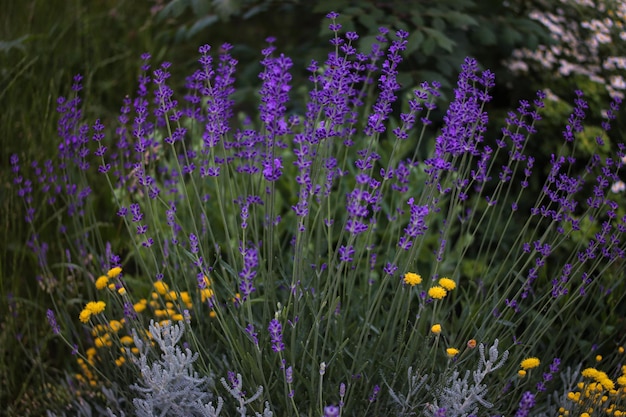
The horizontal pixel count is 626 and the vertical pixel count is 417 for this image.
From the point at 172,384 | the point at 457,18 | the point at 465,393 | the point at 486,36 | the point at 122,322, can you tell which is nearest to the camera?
the point at 465,393

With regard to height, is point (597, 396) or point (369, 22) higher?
point (369, 22)

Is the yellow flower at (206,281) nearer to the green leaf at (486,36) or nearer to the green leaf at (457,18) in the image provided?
the green leaf at (457,18)

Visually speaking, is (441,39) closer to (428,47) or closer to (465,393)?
(428,47)

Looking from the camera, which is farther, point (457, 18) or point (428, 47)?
point (457, 18)

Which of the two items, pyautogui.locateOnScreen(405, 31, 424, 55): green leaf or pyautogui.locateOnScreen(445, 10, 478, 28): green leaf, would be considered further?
pyautogui.locateOnScreen(445, 10, 478, 28): green leaf

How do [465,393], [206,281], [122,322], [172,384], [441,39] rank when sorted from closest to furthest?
[465,393] → [172,384] → [206,281] → [122,322] → [441,39]

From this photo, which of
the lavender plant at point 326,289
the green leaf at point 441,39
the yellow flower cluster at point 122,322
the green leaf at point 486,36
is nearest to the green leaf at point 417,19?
the green leaf at point 441,39

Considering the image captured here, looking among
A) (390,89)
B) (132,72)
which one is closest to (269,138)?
(390,89)

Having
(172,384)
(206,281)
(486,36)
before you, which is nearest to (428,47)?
(486,36)

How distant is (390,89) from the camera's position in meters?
1.73

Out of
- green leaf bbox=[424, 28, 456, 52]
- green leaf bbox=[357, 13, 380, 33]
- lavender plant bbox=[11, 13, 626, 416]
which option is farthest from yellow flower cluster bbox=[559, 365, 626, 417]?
green leaf bbox=[357, 13, 380, 33]

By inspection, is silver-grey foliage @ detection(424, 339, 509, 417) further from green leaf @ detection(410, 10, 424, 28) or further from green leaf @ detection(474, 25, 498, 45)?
green leaf @ detection(474, 25, 498, 45)

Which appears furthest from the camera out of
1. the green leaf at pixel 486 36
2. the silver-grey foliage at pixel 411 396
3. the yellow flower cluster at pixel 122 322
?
the green leaf at pixel 486 36

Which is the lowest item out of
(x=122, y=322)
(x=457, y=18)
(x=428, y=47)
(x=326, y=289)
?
(x=122, y=322)
